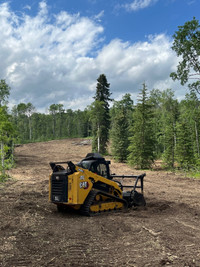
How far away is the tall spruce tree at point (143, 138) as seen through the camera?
102 ft

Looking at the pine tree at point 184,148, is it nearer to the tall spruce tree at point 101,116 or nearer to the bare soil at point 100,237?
the tall spruce tree at point 101,116

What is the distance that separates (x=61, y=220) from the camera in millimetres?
8703

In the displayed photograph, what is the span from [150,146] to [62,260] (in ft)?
88.8

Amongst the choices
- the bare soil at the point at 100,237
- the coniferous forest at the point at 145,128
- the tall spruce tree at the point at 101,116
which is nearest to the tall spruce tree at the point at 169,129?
the coniferous forest at the point at 145,128

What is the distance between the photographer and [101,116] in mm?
43406

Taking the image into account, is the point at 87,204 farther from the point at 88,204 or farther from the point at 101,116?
the point at 101,116

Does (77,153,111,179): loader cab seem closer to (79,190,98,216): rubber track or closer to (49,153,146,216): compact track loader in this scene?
(49,153,146,216): compact track loader

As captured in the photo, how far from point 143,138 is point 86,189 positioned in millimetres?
23240

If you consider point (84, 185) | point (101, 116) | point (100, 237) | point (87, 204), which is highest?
point (101, 116)

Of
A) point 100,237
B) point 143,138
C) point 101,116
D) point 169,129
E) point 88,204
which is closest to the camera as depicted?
point 100,237

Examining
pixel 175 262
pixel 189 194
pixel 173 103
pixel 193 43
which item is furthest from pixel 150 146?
pixel 173 103

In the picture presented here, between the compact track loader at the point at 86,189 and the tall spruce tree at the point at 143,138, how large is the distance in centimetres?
2041

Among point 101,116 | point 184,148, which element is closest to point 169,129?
point 184,148

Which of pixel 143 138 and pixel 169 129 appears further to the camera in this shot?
pixel 169 129
